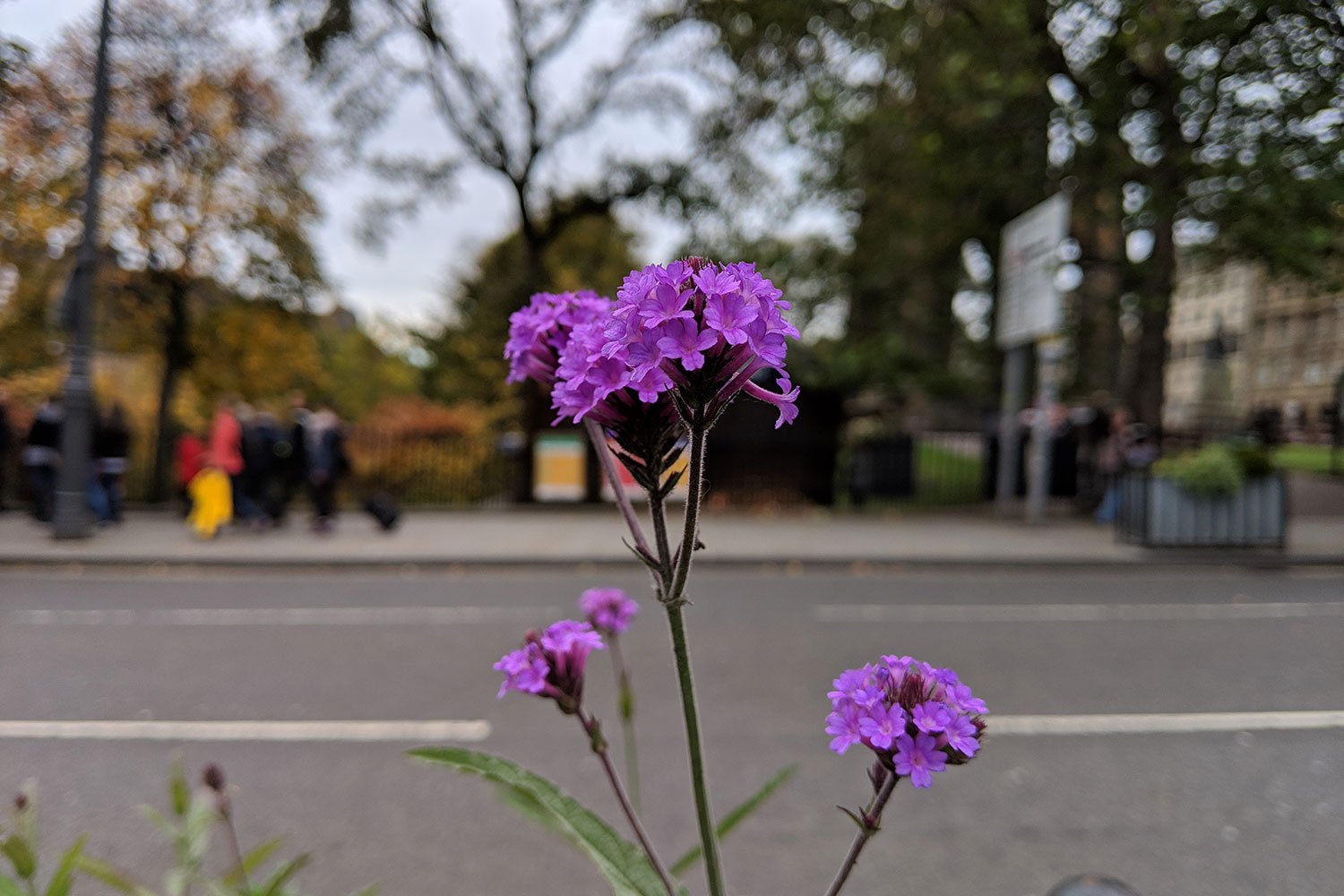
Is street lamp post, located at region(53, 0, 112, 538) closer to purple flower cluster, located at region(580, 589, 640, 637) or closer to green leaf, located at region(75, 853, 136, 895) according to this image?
green leaf, located at region(75, 853, 136, 895)

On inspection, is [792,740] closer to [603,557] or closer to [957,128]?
[603,557]

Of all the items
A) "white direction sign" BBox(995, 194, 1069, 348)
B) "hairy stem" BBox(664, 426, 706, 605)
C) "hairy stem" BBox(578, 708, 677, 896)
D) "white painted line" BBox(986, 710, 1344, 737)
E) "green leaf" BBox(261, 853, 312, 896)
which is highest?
"white direction sign" BBox(995, 194, 1069, 348)

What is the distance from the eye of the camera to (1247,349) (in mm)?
56125

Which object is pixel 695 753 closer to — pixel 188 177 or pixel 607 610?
pixel 607 610

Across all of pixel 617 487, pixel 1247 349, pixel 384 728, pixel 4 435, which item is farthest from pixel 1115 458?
pixel 1247 349

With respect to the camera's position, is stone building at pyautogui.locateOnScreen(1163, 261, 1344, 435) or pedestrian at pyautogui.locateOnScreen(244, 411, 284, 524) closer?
pedestrian at pyautogui.locateOnScreen(244, 411, 284, 524)

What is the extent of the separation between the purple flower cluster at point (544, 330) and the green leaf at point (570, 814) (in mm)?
530

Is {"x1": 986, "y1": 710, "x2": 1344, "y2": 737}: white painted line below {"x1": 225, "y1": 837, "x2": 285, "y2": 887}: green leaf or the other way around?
below

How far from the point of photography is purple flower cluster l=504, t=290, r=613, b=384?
122 centimetres

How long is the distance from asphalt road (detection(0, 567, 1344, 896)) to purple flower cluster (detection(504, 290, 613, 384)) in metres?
1.79

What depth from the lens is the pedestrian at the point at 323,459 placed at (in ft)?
40.0

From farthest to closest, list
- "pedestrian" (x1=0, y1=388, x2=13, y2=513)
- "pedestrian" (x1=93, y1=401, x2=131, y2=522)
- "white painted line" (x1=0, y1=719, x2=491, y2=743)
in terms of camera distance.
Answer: "pedestrian" (x1=0, y1=388, x2=13, y2=513)
"pedestrian" (x1=93, y1=401, x2=131, y2=522)
"white painted line" (x1=0, y1=719, x2=491, y2=743)

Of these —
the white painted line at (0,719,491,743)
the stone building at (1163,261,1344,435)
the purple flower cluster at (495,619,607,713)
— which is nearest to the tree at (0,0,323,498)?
the white painted line at (0,719,491,743)

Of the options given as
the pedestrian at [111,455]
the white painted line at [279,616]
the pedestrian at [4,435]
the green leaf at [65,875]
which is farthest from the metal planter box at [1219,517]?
the pedestrian at [4,435]
